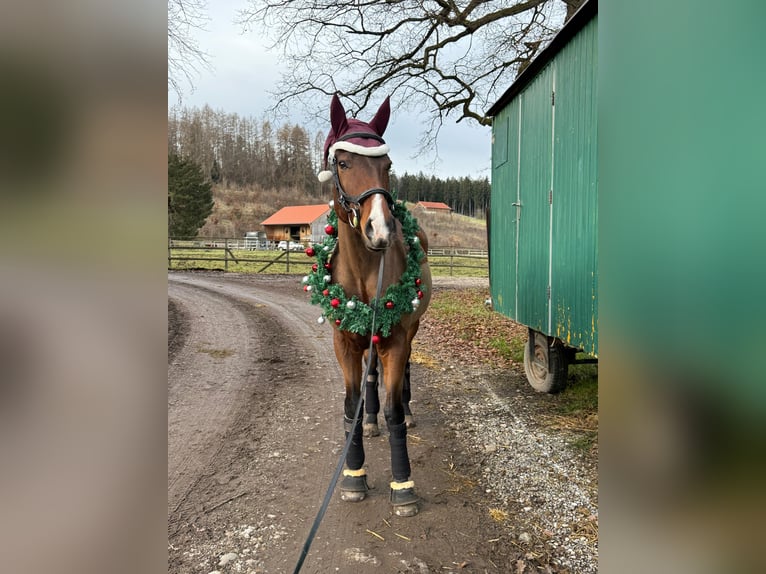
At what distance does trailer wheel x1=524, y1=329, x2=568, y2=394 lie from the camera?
5043mm

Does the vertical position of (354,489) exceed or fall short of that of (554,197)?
it falls short

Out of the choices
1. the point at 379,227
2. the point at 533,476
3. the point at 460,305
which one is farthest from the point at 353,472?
the point at 460,305

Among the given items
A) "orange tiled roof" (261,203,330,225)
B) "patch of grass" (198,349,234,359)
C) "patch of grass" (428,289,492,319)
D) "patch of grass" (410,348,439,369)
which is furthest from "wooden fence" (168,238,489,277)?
"orange tiled roof" (261,203,330,225)

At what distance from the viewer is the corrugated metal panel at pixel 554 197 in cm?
371

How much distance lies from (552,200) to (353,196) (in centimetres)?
264

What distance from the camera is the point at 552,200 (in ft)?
14.8

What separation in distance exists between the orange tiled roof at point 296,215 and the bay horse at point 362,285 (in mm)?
46879

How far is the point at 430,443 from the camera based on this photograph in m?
4.01

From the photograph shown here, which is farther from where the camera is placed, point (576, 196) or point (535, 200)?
point (535, 200)

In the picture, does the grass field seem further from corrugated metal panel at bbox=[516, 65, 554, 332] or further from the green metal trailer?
corrugated metal panel at bbox=[516, 65, 554, 332]

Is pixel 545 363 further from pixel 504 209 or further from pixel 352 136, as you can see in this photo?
pixel 352 136
